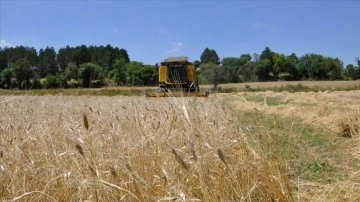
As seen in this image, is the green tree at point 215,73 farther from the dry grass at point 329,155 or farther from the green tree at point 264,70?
the dry grass at point 329,155

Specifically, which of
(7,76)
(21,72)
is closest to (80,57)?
(21,72)

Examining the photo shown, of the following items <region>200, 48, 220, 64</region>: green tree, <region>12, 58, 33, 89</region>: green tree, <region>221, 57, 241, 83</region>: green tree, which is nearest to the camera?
<region>12, 58, 33, 89</region>: green tree

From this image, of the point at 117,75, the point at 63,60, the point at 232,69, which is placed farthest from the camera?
the point at 232,69

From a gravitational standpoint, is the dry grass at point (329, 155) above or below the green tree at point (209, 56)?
below

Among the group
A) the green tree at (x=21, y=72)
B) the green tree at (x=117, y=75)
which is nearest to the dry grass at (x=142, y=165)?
the green tree at (x=21, y=72)

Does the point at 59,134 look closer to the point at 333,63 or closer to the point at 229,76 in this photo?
the point at 229,76

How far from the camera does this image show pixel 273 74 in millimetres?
88062

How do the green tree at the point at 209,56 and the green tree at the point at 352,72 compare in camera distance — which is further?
the green tree at the point at 209,56

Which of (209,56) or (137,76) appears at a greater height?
(209,56)

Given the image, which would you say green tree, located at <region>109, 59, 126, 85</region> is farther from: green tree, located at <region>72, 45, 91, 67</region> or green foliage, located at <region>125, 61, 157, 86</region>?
green tree, located at <region>72, 45, 91, 67</region>

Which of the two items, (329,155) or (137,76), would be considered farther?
(137,76)

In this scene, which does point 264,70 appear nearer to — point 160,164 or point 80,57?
point 80,57

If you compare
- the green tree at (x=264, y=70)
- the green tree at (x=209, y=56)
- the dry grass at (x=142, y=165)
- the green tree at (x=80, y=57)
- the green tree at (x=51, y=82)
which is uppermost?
the green tree at (x=209, y=56)

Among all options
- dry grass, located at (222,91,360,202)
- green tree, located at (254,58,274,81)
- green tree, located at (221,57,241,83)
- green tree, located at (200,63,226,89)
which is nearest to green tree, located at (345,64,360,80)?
green tree, located at (254,58,274,81)
